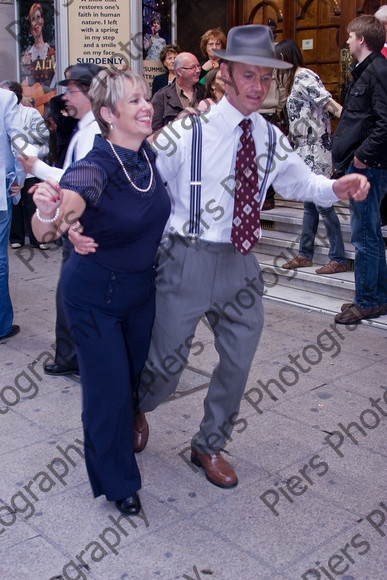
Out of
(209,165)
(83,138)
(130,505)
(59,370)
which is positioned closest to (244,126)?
(209,165)

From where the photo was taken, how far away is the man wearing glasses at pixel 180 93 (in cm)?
675

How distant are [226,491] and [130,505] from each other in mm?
468

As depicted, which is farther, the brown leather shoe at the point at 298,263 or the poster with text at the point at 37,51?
the poster with text at the point at 37,51

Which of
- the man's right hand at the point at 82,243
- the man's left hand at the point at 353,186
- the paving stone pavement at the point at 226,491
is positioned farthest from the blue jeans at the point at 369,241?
the man's right hand at the point at 82,243

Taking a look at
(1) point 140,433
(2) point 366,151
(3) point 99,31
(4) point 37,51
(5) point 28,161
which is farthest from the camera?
(4) point 37,51

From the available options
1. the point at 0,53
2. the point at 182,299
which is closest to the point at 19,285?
the point at 0,53

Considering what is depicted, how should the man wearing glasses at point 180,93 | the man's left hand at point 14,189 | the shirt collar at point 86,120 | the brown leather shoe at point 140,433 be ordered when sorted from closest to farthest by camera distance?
1. the brown leather shoe at point 140,433
2. the shirt collar at point 86,120
3. the man's left hand at point 14,189
4. the man wearing glasses at point 180,93

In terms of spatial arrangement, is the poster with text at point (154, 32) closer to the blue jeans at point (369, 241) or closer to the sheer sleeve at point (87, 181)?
the blue jeans at point (369, 241)

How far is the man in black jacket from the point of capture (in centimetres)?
538

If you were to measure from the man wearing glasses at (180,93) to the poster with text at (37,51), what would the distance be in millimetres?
2098

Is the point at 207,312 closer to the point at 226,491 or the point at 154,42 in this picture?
the point at 226,491

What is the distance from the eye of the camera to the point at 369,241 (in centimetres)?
563

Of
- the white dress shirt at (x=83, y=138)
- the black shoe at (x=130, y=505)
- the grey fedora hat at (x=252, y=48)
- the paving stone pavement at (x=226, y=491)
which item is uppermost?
the grey fedora hat at (x=252, y=48)

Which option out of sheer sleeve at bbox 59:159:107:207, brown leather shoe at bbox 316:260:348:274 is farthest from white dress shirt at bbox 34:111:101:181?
brown leather shoe at bbox 316:260:348:274
